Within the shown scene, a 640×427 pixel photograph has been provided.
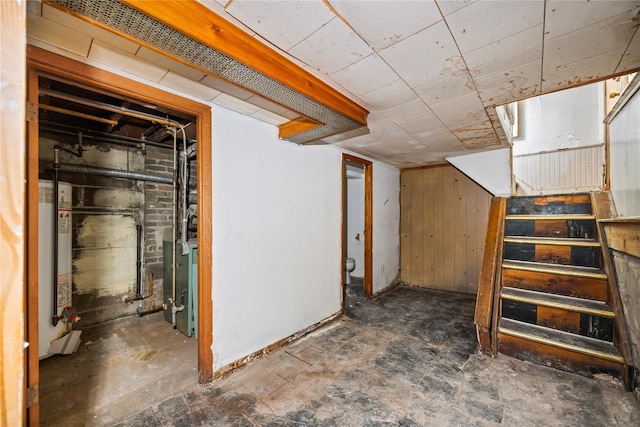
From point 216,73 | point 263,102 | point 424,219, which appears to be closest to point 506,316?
point 424,219

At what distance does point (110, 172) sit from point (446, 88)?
141 inches

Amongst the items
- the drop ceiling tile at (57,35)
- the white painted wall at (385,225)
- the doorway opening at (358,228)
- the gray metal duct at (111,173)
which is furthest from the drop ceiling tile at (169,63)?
the white painted wall at (385,225)

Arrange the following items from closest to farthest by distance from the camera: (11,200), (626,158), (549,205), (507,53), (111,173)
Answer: (11,200), (507,53), (626,158), (549,205), (111,173)

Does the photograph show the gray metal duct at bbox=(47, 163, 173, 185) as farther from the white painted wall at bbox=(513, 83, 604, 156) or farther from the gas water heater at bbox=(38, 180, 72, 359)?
the white painted wall at bbox=(513, 83, 604, 156)

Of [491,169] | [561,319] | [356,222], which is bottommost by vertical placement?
[561,319]

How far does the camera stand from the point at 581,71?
5.35ft

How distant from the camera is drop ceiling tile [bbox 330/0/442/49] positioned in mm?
1100

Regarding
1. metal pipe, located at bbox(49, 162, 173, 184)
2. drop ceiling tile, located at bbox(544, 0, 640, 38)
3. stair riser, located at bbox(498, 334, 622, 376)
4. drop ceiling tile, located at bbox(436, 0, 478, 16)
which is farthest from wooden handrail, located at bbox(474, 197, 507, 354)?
metal pipe, located at bbox(49, 162, 173, 184)

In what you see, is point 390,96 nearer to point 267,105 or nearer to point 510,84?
point 510,84

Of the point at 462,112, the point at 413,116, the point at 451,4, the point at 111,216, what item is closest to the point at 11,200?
the point at 451,4

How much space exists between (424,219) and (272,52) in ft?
13.1

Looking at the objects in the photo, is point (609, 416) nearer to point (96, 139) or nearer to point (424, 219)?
point (424, 219)

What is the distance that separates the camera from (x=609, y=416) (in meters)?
1.54

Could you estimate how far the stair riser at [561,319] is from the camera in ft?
6.43
